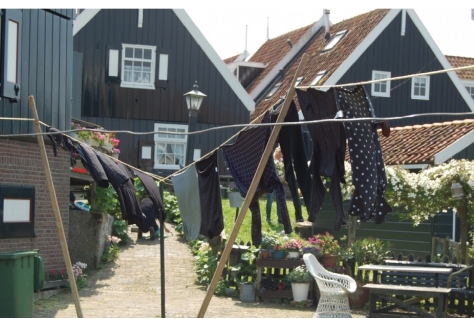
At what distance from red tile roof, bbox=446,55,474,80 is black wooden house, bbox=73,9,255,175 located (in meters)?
11.2

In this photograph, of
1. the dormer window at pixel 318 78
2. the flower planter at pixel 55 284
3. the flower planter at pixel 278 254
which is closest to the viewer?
the flower planter at pixel 55 284

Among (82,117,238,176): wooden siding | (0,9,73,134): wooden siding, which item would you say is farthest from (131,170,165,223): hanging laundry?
(82,117,238,176): wooden siding

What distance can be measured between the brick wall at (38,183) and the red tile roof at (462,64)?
73.3 ft

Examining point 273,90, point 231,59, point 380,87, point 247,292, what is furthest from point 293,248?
point 231,59

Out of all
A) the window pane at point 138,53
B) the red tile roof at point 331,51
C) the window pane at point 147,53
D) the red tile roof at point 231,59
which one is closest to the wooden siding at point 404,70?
the red tile roof at point 331,51

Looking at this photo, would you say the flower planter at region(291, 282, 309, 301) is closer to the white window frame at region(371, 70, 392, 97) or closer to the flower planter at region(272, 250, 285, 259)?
the flower planter at region(272, 250, 285, 259)

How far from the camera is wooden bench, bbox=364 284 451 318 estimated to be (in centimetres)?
1245

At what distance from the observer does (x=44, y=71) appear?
14719 millimetres

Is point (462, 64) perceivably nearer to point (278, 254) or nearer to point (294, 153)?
point (278, 254)

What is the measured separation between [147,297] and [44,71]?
14.4ft

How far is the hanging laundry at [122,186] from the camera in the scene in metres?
12.1

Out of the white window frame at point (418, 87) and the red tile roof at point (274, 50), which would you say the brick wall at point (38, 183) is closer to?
the white window frame at point (418, 87)

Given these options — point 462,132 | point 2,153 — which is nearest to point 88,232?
point 2,153

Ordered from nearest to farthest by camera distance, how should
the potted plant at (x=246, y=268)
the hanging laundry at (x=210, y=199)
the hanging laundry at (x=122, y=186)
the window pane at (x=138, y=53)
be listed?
the hanging laundry at (x=210, y=199), the hanging laundry at (x=122, y=186), the potted plant at (x=246, y=268), the window pane at (x=138, y=53)
